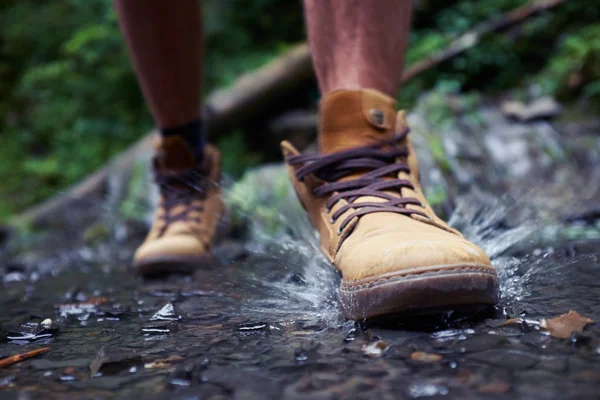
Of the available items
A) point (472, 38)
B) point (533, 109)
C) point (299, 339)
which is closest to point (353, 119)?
point (299, 339)

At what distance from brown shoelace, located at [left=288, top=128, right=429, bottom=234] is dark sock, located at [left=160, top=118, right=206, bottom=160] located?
2.96 feet

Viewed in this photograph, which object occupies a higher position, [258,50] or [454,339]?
[258,50]

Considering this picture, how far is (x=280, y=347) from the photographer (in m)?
1.00

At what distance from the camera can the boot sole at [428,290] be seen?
99 cm

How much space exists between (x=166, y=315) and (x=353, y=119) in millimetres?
702

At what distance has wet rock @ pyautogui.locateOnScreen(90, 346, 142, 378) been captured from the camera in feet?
3.01

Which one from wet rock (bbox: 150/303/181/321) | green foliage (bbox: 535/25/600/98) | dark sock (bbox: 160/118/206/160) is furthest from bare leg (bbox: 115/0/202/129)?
green foliage (bbox: 535/25/600/98)

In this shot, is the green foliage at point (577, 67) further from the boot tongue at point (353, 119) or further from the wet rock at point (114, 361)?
the wet rock at point (114, 361)

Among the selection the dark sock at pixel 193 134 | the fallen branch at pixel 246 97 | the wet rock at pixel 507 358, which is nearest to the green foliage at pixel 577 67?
the fallen branch at pixel 246 97

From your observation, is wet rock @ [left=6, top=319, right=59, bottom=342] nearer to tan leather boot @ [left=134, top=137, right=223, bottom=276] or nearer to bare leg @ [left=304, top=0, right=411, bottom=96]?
tan leather boot @ [left=134, top=137, right=223, bottom=276]

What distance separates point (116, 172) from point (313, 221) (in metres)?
5.19

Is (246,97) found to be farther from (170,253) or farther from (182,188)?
(170,253)

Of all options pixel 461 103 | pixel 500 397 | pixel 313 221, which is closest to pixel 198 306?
pixel 313 221

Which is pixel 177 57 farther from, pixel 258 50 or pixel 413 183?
pixel 258 50
